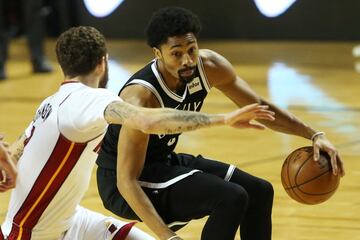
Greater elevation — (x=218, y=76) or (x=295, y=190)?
(x=218, y=76)

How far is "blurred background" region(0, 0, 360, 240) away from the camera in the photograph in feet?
18.0

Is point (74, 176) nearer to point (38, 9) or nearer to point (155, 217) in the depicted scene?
point (155, 217)

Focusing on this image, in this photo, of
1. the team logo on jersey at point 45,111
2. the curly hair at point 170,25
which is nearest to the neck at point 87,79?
the team logo on jersey at point 45,111

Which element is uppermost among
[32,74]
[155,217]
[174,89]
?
[32,74]

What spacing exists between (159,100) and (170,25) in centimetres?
36

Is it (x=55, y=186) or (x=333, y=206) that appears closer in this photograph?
(x=55, y=186)

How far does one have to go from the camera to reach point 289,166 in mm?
4102

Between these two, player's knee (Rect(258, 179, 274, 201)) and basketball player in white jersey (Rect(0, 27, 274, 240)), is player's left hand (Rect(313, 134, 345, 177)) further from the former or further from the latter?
basketball player in white jersey (Rect(0, 27, 274, 240))

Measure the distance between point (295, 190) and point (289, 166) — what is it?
0.12 meters

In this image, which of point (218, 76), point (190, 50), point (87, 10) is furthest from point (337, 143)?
point (87, 10)

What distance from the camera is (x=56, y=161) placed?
3.45 metres

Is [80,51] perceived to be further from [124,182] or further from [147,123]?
[124,182]

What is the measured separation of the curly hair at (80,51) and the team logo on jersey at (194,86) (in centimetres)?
69

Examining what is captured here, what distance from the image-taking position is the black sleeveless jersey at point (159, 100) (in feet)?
13.1
